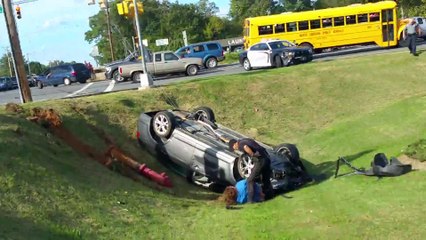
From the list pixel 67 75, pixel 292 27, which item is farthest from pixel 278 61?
pixel 67 75

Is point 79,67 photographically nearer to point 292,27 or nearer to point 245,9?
point 292,27

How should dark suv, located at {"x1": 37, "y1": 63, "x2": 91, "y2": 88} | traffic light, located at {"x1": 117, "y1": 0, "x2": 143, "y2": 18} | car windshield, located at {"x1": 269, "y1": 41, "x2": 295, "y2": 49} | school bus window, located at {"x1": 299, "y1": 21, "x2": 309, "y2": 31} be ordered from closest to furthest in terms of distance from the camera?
traffic light, located at {"x1": 117, "y1": 0, "x2": 143, "y2": 18}
car windshield, located at {"x1": 269, "y1": 41, "x2": 295, "y2": 49}
school bus window, located at {"x1": 299, "y1": 21, "x2": 309, "y2": 31}
dark suv, located at {"x1": 37, "y1": 63, "x2": 91, "y2": 88}

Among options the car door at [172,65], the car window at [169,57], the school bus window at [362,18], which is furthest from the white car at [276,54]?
the school bus window at [362,18]

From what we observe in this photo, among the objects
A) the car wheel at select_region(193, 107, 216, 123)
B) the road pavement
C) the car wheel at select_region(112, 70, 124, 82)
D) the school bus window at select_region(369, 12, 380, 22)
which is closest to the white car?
the road pavement

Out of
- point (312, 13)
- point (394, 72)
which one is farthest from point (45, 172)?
point (312, 13)

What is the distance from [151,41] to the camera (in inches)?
3935

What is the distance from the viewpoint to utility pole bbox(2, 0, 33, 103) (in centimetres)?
1812

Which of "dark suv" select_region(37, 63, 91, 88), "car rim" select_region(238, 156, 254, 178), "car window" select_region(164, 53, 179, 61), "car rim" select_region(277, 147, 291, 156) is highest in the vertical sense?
"car window" select_region(164, 53, 179, 61)

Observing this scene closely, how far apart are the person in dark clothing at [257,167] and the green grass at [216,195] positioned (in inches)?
13.1

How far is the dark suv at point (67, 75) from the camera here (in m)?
41.8

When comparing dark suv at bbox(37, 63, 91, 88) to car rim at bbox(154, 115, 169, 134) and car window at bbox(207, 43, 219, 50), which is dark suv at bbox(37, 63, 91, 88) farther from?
car rim at bbox(154, 115, 169, 134)

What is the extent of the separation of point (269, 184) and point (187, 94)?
7.84 meters

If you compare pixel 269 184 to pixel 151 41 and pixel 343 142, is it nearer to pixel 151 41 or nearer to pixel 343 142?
pixel 343 142

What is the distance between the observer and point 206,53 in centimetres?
4191
